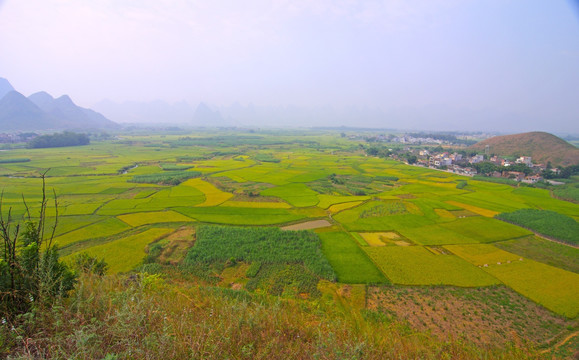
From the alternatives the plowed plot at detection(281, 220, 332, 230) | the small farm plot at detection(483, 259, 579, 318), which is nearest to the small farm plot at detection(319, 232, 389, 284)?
the plowed plot at detection(281, 220, 332, 230)

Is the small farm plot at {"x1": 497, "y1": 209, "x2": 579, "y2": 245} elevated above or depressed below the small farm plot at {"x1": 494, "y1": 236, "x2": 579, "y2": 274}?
above

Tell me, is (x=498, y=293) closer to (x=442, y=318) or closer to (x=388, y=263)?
(x=442, y=318)

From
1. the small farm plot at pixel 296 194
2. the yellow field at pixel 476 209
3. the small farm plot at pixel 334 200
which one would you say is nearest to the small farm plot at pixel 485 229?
the yellow field at pixel 476 209

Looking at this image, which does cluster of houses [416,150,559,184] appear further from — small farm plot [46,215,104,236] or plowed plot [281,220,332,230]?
small farm plot [46,215,104,236]

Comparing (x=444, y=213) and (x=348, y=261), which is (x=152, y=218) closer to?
(x=348, y=261)

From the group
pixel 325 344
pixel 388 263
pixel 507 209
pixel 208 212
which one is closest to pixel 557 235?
pixel 507 209

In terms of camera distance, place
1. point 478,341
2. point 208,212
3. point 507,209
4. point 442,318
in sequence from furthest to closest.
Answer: point 507,209 → point 208,212 → point 442,318 → point 478,341
